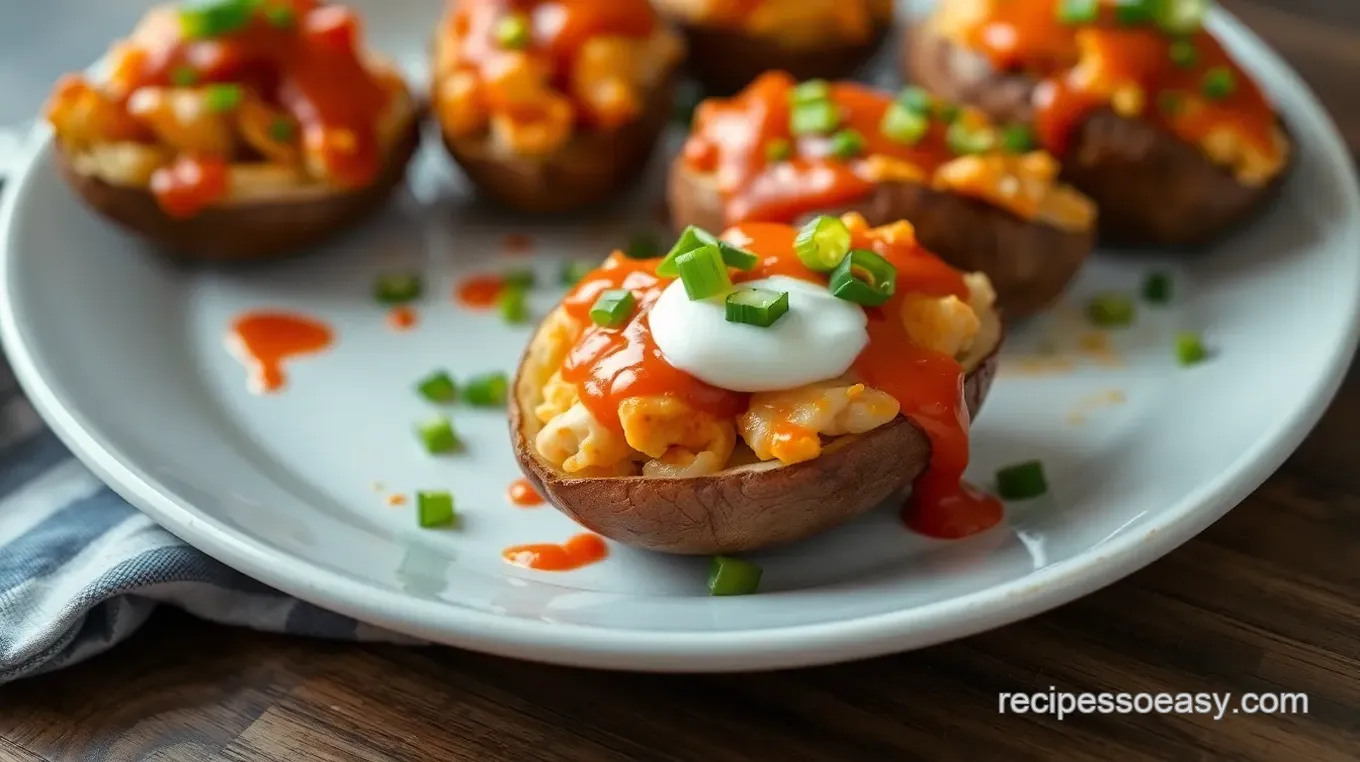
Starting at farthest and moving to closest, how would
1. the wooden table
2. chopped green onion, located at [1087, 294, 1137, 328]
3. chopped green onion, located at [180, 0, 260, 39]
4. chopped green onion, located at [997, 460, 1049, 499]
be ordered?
chopped green onion, located at [180, 0, 260, 39]
chopped green onion, located at [1087, 294, 1137, 328]
chopped green onion, located at [997, 460, 1049, 499]
the wooden table

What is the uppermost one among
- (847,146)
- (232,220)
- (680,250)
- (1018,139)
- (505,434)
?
(680,250)

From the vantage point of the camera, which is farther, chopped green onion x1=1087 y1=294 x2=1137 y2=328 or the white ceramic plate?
chopped green onion x1=1087 y1=294 x2=1137 y2=328

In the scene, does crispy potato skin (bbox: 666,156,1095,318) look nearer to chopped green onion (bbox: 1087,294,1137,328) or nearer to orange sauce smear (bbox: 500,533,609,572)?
chopped green onion (bbox: 1087,294,1137,328)

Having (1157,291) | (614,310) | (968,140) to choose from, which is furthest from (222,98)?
(1157,291)

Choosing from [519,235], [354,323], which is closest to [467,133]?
[519,235]

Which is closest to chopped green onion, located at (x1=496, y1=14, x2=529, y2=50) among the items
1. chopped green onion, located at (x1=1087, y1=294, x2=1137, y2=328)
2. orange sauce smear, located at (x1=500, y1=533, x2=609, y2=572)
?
orange sauce smear, located at (x1=500, y1=533, x2=609, y2=572)

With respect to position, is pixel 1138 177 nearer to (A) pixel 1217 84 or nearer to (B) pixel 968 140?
(A) pixel 1217 84

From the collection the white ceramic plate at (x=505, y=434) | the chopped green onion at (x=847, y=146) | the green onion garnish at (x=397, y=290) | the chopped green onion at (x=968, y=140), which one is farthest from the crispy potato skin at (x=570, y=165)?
the chopped green onion at (x=968, y=140)
